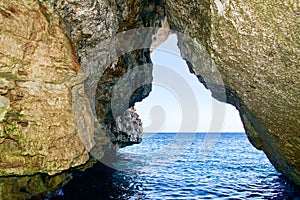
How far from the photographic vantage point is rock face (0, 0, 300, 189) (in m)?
8.72

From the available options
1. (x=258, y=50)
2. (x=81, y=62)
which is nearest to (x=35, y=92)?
(x=81, y=62)

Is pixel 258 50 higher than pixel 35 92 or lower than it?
higher

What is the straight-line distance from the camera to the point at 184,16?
38.9 ft

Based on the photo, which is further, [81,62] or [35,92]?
[81,62]

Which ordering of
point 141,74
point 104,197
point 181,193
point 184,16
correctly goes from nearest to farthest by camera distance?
point 184,16
point 104,197
point 181,193
point 141,74

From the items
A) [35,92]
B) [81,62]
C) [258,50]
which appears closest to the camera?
[258,50]

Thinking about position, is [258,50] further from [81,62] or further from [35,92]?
[35,92]

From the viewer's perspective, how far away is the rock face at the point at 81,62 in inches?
343

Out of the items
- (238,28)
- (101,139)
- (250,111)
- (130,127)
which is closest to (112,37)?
(238,28)

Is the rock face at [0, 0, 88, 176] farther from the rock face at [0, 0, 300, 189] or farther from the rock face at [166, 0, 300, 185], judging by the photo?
the rock face at [166, 0, 300, 185]

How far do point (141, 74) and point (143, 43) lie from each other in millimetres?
2834

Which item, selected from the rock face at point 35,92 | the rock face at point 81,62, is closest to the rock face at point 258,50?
the rock face at point 81,62

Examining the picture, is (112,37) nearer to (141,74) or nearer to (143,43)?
(143,43)

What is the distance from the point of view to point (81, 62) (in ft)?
41.5
